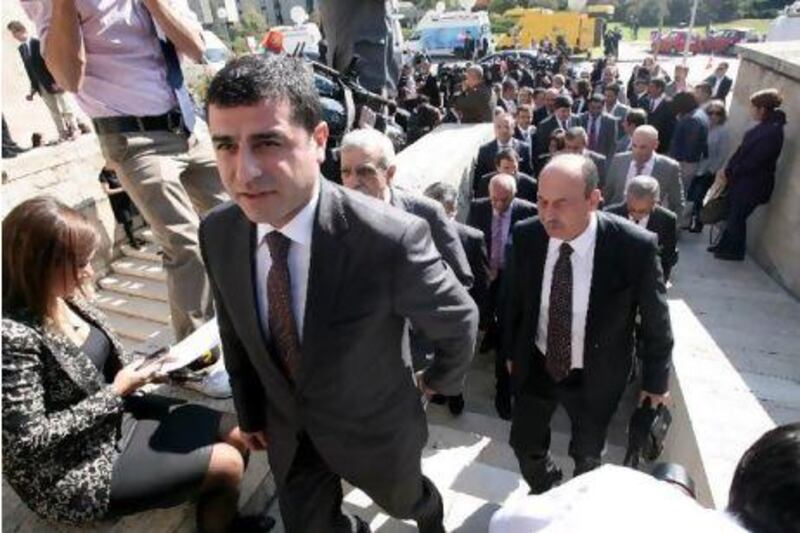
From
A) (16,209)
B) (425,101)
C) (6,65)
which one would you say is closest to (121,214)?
(6,65)

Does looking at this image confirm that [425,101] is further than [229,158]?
Yes

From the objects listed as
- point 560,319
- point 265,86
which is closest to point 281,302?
point 265,86

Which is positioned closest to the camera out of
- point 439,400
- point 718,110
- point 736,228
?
point 439,400

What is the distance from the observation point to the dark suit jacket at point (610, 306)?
2641 mm

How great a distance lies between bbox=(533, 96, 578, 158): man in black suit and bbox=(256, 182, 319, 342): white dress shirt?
21.7 feet

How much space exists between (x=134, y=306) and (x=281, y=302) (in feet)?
24.0

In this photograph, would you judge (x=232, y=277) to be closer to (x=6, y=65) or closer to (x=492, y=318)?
(x=492, y=318)

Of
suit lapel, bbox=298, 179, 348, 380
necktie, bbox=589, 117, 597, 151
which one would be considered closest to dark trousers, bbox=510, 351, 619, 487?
suit lapel, bbox=298, 179, 348, 380

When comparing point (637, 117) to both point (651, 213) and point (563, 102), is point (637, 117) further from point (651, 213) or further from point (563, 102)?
point (651, 213)

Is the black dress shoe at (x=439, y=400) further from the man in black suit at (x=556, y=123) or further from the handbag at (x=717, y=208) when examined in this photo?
the man in black suit at (x=556, y=123)

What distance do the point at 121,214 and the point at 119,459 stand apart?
7.53 meters

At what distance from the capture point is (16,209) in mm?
1939

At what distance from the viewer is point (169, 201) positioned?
2.86m

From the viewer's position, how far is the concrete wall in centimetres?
596
